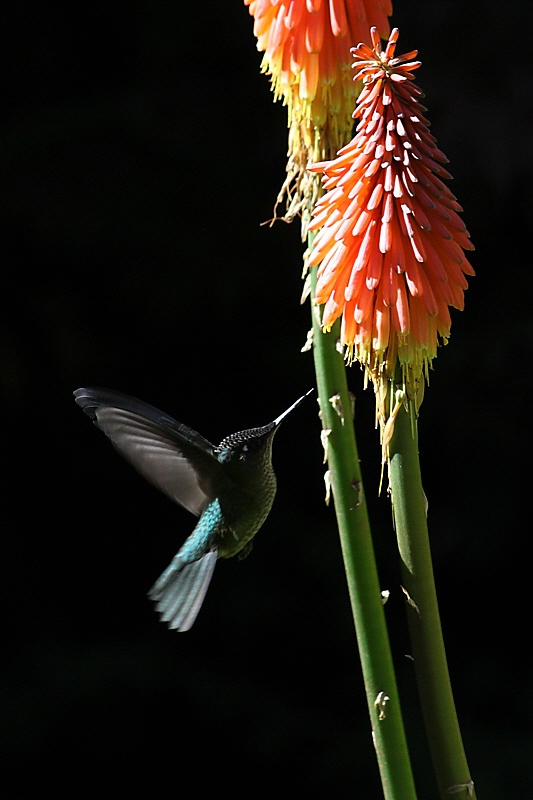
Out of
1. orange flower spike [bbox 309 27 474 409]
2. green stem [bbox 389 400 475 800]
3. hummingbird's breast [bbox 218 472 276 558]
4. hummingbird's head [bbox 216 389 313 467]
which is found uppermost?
orange flower spike [bbox 309 27 474 409]

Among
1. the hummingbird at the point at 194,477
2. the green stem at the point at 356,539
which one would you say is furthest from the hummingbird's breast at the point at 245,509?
the green stem at the point at 356,539

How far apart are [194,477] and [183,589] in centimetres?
20

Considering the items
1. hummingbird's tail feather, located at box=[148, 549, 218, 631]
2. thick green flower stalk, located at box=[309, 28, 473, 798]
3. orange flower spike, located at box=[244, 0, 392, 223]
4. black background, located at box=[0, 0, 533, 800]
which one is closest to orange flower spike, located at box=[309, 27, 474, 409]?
thick green flower stalk, located at box=[309, 28, 473, 798]

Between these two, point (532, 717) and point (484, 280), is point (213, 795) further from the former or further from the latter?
point (484, 280)

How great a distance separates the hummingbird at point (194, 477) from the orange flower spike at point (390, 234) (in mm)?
343

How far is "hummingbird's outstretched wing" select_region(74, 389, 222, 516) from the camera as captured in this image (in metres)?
1.46

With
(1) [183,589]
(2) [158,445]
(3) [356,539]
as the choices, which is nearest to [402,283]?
(3) [356,539]

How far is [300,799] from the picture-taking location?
10.3ft

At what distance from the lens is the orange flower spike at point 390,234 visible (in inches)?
45.3

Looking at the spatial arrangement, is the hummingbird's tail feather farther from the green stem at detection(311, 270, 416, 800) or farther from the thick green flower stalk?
the thick green flower stalk

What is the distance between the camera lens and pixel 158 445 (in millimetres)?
1549

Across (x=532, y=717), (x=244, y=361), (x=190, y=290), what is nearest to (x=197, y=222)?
(x=190, y=290)

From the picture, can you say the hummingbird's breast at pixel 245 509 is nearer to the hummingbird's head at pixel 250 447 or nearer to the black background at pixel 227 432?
the hummingbird's head at pixel 250 447

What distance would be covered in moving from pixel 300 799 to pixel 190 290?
1644mm
